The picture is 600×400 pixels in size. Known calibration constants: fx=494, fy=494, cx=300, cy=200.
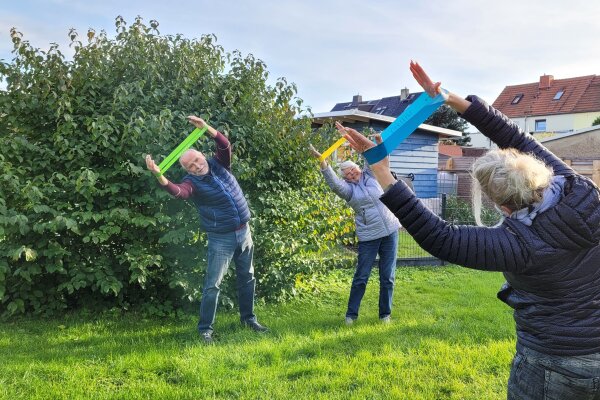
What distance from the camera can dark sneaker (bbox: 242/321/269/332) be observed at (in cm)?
511

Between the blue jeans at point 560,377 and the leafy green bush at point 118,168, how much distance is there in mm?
3961

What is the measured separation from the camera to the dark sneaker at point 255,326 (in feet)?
16.8

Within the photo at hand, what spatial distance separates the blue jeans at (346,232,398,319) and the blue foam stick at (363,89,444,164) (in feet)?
10.8

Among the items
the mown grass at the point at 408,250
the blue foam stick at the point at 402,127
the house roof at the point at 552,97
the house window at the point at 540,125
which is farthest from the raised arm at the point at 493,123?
the house window at the point at 540,125

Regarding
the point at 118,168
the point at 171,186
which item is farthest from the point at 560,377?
the point at 118,168

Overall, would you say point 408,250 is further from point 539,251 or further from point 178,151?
point 539,251

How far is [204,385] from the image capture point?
3.70 m

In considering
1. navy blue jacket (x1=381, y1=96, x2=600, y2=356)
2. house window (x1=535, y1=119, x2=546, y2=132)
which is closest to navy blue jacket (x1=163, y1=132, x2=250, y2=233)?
navy blue jacket (x1=381, y1=96, x2=600, y2=356)

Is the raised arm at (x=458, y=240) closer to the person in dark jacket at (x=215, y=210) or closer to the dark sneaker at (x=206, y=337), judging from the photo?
the person in dark jacket at (x=215, y=210)

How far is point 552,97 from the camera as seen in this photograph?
39.0 metres

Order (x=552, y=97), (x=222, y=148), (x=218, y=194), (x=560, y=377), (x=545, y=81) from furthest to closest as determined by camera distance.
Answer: (x=545, y=81) → (x=552, y=97) → (x=222, y=148) → (x=218, y=194) → (x=560, y=377)

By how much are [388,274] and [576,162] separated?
11.5 m

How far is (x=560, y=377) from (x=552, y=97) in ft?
139

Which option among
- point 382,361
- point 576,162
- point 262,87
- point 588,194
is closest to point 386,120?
point 576,162
